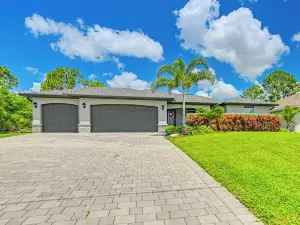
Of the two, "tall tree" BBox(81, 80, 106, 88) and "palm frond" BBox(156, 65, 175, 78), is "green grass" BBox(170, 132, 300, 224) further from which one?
"tall tree" BBox(81, 80, 106, 88)

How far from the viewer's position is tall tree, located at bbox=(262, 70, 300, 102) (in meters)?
31.4

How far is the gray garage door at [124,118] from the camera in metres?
15.8

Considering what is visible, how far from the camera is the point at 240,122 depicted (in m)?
13.0

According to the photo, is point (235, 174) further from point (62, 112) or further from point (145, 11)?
point (62, 112)

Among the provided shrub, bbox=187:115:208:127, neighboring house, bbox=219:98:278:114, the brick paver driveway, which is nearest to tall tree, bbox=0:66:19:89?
the brick paver driveway

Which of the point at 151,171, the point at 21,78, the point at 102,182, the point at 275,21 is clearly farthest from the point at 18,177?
the point at 21,78

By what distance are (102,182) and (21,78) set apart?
34576mm

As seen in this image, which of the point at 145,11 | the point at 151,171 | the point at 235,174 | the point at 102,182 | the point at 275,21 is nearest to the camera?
the point at 102,182

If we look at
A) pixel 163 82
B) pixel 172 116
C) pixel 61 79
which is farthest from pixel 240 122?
pixel 61 79

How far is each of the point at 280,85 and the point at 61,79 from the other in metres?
43.7

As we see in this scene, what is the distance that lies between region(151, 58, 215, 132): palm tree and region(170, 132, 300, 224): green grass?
22.3 feet

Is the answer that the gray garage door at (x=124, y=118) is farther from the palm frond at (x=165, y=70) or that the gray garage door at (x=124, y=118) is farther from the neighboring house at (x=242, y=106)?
the neighboring house at (x=242, y=106)

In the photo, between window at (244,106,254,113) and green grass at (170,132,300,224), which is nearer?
green grass at (170,132,300,224)

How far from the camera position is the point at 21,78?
2886 centimetres
